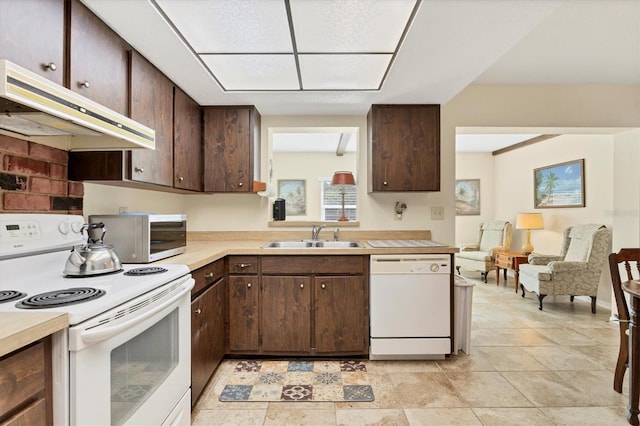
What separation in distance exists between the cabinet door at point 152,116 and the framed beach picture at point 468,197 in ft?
18.5

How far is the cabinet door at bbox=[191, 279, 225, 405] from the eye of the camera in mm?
1833

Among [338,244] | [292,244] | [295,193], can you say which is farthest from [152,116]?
[295,193]

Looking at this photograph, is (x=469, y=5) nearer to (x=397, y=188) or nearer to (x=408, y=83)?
(x=408, y=83)

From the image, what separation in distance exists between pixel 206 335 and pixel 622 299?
2.56 metres

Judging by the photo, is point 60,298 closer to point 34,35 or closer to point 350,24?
point 34,35

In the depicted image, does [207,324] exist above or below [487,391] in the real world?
above

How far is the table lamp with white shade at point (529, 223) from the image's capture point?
4.93m

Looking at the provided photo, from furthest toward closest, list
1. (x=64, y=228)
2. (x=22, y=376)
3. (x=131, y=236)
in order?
(x=131, y=236) < (x=64, y=228) < (x=22, y=376)

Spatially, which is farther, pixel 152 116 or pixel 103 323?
pixel 152 116

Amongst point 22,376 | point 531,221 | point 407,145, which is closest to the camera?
point 22,376

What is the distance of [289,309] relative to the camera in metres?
2.41

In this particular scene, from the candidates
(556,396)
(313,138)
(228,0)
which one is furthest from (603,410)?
(313,138)

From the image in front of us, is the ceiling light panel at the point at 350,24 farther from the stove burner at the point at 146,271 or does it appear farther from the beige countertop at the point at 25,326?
the beige countertop at the point at 25,326

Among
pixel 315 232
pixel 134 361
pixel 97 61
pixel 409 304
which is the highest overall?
pixel 97 61
